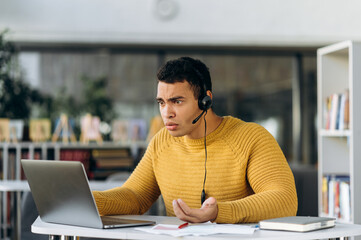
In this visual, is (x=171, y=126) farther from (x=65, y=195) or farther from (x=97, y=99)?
(x=97, y=99)

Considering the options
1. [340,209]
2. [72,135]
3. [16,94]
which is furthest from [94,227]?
[16,94]

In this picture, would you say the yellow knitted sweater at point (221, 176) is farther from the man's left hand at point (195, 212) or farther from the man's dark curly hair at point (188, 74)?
the man's dark curly hair at point (188, 74)

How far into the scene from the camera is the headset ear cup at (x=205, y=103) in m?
2.06

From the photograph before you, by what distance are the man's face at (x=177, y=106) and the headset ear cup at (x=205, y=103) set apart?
0.9 inches

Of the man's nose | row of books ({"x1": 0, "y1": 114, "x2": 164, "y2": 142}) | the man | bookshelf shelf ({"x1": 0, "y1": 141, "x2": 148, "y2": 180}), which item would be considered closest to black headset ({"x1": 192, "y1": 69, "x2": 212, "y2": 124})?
the man

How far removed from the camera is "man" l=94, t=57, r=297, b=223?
1.95m

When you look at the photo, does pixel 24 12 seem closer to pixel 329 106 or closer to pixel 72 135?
pixel 72 135

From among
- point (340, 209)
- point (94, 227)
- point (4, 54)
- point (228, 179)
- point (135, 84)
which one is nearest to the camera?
point (94, 227)

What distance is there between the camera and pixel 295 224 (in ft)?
5.43

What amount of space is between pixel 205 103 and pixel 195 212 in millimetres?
503

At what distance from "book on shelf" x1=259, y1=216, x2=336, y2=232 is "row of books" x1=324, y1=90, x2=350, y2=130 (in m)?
1.77

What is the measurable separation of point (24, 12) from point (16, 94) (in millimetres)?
1008

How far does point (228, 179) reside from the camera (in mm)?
2076

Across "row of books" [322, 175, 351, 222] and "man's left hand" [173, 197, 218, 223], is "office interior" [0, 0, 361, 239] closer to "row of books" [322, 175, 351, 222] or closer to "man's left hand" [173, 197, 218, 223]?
"row of books" [322, 175, 351, 222]
